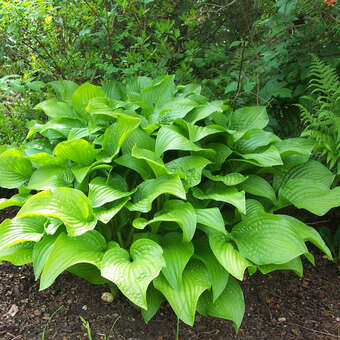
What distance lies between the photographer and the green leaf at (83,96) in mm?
2107

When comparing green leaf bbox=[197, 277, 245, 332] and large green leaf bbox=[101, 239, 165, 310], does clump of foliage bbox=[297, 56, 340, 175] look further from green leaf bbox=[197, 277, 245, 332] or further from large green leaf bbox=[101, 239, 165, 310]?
large green leaf bbox=[101, 239, 165, 310]

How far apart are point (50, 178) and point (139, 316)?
885 mm

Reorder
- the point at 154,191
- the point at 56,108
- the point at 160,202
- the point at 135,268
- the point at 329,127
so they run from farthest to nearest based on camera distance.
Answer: the point at 56,108
the point at 329,127
the point at 160,202
the point at 154,191
the point at 135,268

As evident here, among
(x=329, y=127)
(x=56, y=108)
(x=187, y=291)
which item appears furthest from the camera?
(x=56, y=108)

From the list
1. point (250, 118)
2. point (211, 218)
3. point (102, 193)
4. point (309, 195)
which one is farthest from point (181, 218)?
point (250, 118)

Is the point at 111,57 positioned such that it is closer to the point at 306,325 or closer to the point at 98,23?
the point at 98,23

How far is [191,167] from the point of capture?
1.68m

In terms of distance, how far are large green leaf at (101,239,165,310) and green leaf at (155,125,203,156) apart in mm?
489

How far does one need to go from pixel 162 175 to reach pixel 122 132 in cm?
33

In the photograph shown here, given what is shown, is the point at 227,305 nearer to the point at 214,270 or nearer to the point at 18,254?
the point at 214,270

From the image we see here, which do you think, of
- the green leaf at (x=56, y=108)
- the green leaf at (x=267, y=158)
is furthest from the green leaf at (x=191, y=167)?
the green leaf at (x=56, y=108)

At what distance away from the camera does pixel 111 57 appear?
2701 mm

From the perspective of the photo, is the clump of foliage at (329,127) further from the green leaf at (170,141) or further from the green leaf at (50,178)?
the green leaf at (50,178)

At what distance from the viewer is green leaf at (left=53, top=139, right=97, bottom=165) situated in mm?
1639
